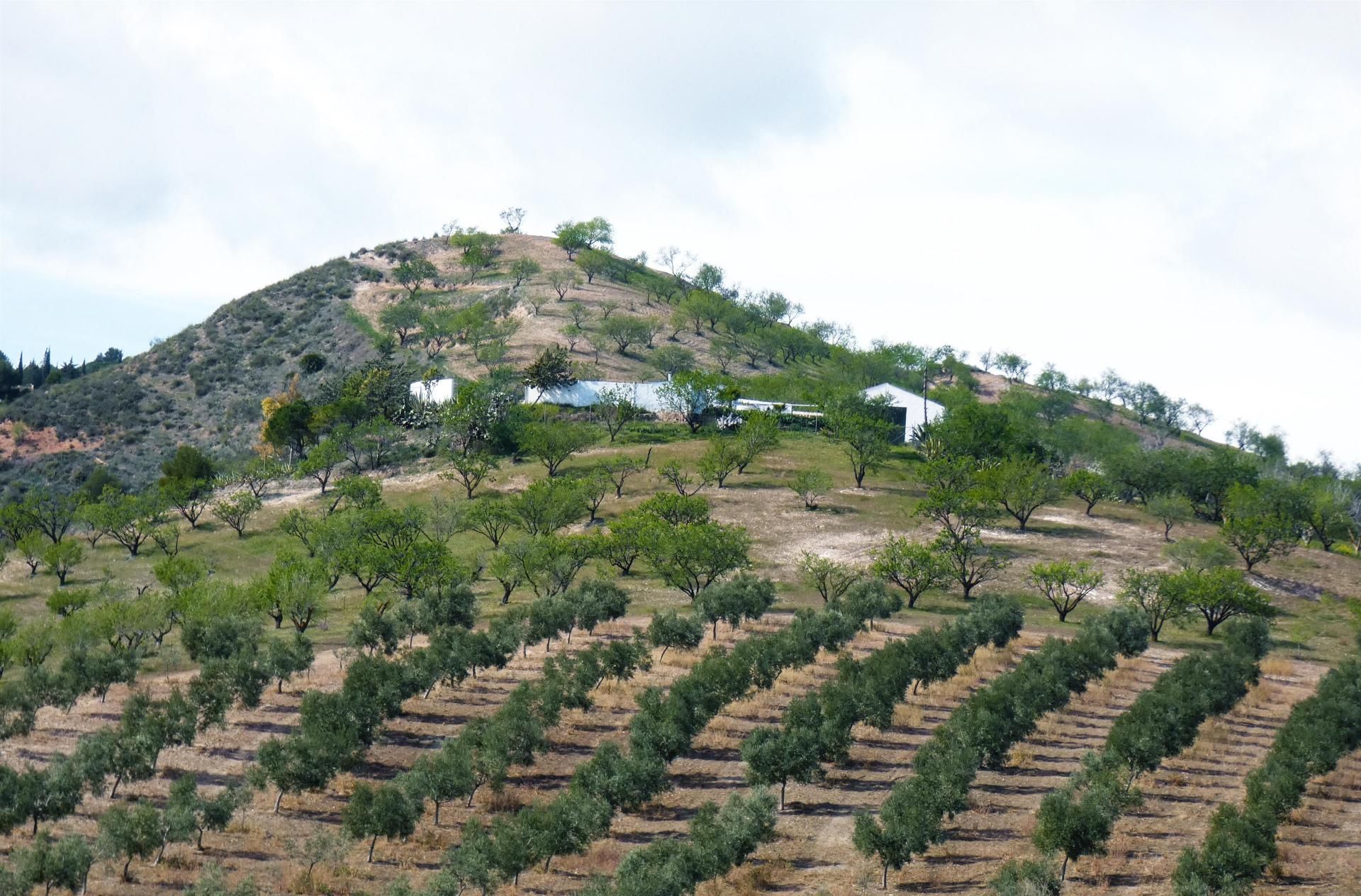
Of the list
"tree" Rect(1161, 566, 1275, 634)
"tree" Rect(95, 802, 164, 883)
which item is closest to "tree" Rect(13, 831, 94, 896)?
"tree" Rect(95, 802, 164, 883)

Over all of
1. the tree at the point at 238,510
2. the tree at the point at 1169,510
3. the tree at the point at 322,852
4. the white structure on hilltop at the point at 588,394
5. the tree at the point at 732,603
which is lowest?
the tree at the point at 322,852

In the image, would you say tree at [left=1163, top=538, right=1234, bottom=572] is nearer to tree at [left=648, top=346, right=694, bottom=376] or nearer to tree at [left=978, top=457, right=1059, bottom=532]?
tree at [left=978, top=457, right=1059, bottom=532]

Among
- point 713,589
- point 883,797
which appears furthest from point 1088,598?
point 883,797

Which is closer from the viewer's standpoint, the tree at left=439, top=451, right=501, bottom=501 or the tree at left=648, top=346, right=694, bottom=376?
the tree at left=439, top=451, right=501, bottom=501

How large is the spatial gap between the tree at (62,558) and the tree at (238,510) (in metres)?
12.7

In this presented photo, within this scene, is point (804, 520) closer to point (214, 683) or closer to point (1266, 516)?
point (1266, 516)

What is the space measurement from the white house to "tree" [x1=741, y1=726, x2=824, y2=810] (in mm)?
89454

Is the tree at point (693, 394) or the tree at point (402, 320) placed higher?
the tree at point (402, 320)

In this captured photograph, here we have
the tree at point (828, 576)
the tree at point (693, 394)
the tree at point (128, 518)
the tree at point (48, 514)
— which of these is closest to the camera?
the tree at point (828, 576)

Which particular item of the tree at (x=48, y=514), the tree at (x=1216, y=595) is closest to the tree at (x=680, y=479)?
the tree at (x=1216, y=595)

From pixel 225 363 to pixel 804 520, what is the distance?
4277 inches

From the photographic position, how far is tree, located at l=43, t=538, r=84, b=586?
309 ft

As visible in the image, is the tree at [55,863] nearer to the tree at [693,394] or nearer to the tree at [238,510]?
the tree at [238,510]

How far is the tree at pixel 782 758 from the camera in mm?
49844
